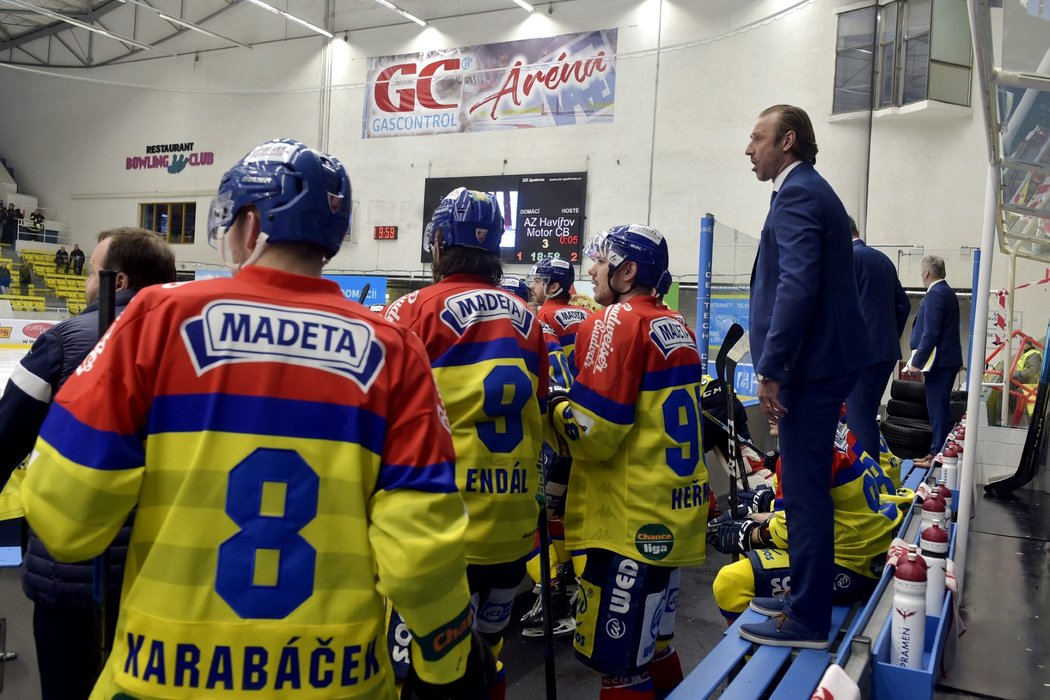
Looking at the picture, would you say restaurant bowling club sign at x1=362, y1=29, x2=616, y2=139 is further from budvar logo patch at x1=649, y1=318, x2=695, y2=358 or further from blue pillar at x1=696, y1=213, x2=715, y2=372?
budvar logo patch at x1=649, y1=318, x2=695, y2=358

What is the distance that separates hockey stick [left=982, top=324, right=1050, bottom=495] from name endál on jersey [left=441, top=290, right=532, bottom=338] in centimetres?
596

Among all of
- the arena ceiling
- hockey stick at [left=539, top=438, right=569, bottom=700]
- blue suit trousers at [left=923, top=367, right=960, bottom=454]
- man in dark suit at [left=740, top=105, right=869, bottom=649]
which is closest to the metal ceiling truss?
the arena ceiling

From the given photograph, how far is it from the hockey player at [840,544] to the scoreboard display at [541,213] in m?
13.7

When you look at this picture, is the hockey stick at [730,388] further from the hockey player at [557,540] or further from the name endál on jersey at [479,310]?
the name endál on jersey at [479,310]

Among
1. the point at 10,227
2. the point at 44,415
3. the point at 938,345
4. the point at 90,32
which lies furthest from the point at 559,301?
the point at 90,32

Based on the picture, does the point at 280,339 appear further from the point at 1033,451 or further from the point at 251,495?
the point at 1033,451

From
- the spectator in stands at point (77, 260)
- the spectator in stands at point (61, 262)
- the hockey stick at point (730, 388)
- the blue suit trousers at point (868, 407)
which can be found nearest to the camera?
the hockey stick at point (730, 388)

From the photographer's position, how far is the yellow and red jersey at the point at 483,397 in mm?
2217

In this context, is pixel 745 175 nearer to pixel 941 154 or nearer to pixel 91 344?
pixel 941 154

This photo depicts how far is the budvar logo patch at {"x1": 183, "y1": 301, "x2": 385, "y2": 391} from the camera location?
121 cm

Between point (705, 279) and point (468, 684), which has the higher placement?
point (705, 279)

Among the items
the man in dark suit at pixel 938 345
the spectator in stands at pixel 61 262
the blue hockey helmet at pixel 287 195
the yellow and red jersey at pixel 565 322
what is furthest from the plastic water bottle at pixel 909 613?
the spectator in stands at pixel 61 262

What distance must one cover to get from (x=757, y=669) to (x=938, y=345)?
501cm

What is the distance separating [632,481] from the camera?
8.28ft
